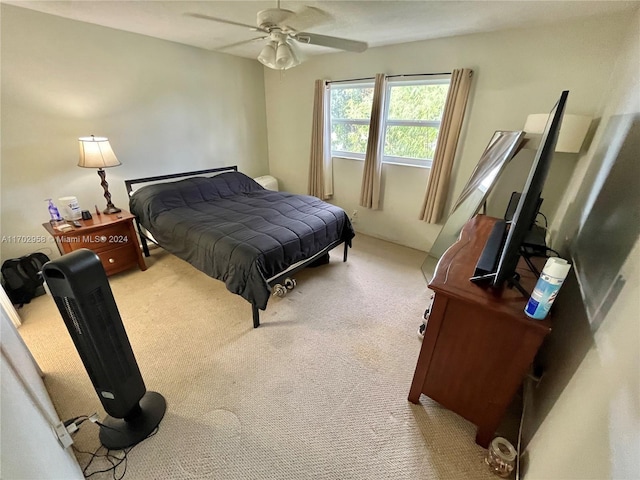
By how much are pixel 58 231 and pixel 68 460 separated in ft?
6.30

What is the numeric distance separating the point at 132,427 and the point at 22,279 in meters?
1.92

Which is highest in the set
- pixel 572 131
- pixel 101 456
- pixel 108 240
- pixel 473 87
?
pixel 473 87

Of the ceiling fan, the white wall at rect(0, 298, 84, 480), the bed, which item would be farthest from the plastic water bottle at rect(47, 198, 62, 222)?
the ceiling fan

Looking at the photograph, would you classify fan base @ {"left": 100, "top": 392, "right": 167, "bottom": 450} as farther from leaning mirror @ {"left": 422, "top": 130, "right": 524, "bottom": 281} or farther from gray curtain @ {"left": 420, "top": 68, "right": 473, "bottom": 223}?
gray curtain @ {"left": 420, "top": 68, "right": 473, "bottom": 223}

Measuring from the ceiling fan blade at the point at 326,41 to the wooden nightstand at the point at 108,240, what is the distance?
2226 millimetres

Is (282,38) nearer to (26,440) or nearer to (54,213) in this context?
Answer: (26,440)

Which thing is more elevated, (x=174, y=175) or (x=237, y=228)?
(x=174, y=175)

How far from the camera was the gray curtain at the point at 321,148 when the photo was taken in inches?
142

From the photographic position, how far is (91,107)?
8.70ft

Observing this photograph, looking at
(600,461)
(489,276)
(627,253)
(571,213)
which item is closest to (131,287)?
(489,276)

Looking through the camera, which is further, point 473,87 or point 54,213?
point 473,87

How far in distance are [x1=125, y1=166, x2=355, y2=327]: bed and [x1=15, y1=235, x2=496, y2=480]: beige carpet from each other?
32 cm

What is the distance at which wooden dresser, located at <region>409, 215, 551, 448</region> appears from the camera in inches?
44.5

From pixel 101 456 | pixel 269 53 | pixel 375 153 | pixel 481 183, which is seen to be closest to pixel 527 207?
pixel 481 183
